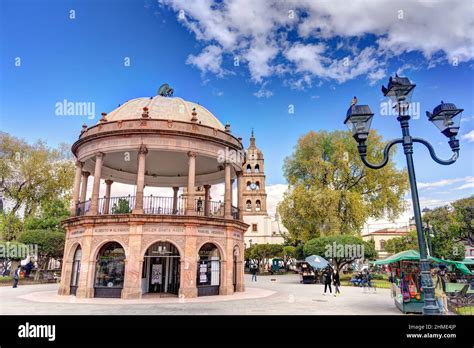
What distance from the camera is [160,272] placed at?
2044 cm

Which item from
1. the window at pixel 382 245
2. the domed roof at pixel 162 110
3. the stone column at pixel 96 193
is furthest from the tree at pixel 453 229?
the window at pixel 382 245

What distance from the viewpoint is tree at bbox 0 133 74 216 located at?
3612 cm

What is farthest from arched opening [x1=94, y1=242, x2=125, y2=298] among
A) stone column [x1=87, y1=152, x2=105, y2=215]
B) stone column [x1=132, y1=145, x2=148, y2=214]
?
stone column [x1=132, y1=145, x2=148, y2=214]

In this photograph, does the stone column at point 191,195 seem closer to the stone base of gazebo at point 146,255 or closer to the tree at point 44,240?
the stone base of gazebo at point 146,255

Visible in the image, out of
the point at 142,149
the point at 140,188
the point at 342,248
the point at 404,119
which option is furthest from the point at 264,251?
the point at 404,119

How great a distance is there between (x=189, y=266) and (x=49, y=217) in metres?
28.8

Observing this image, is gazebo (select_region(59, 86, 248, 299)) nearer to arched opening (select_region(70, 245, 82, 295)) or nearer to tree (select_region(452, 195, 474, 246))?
arched opening (select_region(70, 245, 82, 295))

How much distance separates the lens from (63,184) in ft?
126

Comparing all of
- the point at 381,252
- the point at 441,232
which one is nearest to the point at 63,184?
the point at 441,232

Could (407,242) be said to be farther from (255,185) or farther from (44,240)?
(44,240)

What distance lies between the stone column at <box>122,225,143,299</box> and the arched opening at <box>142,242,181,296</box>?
2015 mm
